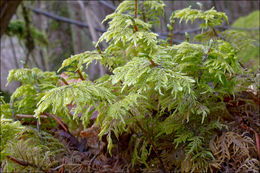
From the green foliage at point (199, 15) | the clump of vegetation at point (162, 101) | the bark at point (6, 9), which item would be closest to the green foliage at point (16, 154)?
the clump of vegetation at point (162, 101)

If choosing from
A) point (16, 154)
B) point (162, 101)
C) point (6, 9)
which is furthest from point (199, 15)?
point (6, 9)

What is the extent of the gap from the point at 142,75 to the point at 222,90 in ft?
0.77

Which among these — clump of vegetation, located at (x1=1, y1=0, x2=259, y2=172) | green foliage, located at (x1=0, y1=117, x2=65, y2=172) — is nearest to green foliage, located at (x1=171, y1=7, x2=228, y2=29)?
clump of vegetation, located at (x1=1, y1=0, x2=259, y2=172)

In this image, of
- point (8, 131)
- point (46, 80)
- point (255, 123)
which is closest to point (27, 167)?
point (8, 131)

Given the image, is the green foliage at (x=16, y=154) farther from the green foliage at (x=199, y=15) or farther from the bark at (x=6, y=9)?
the bark at (x=6, y=9)

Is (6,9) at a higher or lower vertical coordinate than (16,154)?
higher

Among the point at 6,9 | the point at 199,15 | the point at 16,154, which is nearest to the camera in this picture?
the point at 16,154

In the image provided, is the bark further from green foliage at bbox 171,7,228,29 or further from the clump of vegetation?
green foliage at bbox 171,7,228,29

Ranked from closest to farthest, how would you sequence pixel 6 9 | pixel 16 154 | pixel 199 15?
pixel 16 154 < pixel 199 15 < pixel 6 9

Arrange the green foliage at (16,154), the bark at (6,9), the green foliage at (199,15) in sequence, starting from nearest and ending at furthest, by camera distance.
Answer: the green foliage at (16,154), the green foliage at (199,15), the bark at (6,9)

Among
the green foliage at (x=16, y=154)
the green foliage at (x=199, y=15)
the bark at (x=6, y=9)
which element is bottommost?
the green foliage at (x=16, y=154)

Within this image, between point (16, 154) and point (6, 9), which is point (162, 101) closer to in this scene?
point (16, 154)

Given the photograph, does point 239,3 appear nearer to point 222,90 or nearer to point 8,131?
point 222,90

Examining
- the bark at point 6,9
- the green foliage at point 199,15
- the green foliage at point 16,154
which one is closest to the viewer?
the green foliage at point 16,154
